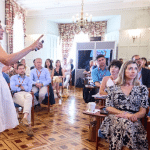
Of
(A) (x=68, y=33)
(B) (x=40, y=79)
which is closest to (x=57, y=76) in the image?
(B) (x=40, y=79)

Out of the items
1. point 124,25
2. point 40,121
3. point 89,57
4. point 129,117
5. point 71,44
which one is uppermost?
point 124,25

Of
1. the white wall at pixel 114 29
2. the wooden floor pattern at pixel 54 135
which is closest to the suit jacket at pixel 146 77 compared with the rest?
the wooden floor pattern at pixel 54 135

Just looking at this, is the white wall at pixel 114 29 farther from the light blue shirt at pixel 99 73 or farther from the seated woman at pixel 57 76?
the light blue shirt at pixel 99 73

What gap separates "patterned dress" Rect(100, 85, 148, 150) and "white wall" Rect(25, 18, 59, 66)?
23.5ft

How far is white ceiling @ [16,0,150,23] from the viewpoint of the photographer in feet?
23.2

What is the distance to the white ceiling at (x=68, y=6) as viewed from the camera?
7070 mm

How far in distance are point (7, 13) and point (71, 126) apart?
5.38m

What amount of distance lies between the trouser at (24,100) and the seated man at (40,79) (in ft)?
2.42

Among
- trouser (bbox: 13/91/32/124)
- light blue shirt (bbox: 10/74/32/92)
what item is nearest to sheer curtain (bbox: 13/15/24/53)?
light blue shirt (bbox: 10/74/32/92)

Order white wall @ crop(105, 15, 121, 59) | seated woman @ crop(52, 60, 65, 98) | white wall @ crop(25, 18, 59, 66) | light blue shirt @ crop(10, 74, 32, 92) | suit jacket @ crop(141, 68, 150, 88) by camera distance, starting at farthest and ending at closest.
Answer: white wall @ crop(25, 18, 59, 66) < white wall @ crop(105, 15, 121, 59) < seated woman @ crop(52, 60, 65, 98) < light blue shirt @ crop(10, 74, 32, 92) < suit jacket @ crop(141, 68, 150, 88)

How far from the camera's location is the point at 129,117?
1.85 meters

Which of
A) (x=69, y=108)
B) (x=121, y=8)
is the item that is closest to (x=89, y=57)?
(x=121, y=8)

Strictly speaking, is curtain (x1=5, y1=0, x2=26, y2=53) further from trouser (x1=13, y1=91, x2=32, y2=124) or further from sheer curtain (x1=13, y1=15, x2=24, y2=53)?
trouser (x1=13, y1=91, x2=32, y2=124)

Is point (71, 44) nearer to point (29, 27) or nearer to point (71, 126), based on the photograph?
point (29, 27)
